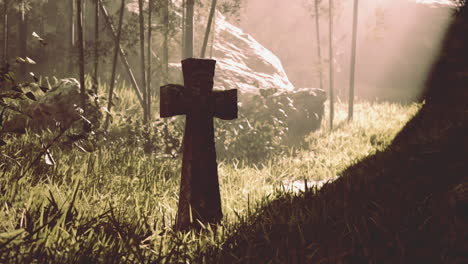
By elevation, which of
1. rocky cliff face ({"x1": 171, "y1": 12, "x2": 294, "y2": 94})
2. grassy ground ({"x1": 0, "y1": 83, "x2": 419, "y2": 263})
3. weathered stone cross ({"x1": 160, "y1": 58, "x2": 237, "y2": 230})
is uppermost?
rocky cliff face ({"x1": 171, "y1": 12, "x2": 294, "y2": 94})

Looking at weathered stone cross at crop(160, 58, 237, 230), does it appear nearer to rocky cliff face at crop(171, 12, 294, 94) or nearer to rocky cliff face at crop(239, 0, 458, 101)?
rocky cliff face at crop(171, 12, 294, 94)

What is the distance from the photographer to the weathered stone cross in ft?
7.84

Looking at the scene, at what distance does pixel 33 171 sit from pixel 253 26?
783 inches

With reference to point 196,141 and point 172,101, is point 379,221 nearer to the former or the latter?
point 196,141

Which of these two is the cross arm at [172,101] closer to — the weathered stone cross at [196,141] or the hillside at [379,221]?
the weathered stone cross at [196,141]

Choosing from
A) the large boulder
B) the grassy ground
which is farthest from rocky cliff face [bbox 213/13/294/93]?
the grassy ground

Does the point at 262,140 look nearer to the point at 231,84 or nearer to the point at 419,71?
the point at 231,84

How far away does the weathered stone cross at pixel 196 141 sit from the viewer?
2.39 m

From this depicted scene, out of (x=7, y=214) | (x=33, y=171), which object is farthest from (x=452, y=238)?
(x=33, y=171)

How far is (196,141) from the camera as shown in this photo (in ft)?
7.91

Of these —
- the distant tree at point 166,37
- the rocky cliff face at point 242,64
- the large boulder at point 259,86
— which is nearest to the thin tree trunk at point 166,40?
the distant tree at point 166,37

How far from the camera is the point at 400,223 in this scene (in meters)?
2.10

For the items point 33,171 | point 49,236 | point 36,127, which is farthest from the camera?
point 36,127

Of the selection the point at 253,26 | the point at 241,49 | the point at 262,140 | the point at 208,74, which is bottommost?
the point at 262,140
